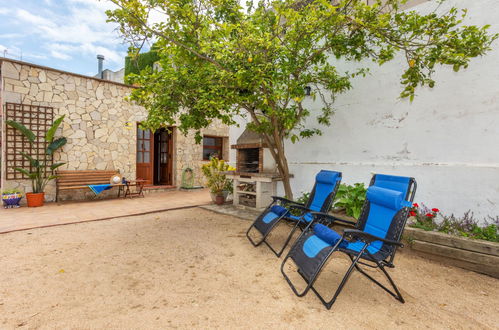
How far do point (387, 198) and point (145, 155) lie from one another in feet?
28.9

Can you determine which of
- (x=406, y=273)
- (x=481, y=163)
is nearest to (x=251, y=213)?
(x=406, y=273)

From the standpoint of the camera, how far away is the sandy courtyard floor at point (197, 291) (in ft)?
6.50

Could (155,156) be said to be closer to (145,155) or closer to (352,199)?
(145,155)

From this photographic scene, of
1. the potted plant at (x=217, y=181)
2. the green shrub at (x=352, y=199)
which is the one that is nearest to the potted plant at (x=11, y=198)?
the potted plant at (x=217, y=181)

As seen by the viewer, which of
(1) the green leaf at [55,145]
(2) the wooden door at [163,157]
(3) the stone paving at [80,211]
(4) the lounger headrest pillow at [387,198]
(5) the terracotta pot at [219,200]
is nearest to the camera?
(4) the lounger headrest pillow at [387,198]

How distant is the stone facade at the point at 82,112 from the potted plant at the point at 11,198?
0.41 meters

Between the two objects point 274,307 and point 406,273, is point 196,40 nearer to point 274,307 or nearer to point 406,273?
point 274,307

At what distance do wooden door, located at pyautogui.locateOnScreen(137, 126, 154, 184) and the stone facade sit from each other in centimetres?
69

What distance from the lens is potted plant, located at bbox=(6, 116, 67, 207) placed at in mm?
6262

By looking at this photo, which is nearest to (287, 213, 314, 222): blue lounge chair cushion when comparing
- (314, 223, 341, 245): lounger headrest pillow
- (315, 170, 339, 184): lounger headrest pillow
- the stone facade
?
(315, 170, 339, 184): lounger headrest pillow

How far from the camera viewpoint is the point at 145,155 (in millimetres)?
9430

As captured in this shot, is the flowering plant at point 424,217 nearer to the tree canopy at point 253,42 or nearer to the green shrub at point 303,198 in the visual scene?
the tree canopy at point 253,42

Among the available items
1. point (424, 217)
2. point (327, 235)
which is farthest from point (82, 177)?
point (424, 217)

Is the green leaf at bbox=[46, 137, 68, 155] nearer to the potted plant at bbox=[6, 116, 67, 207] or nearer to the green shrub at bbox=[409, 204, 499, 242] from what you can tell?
the potted plant at bbox=[6, 116, 67, 207]
